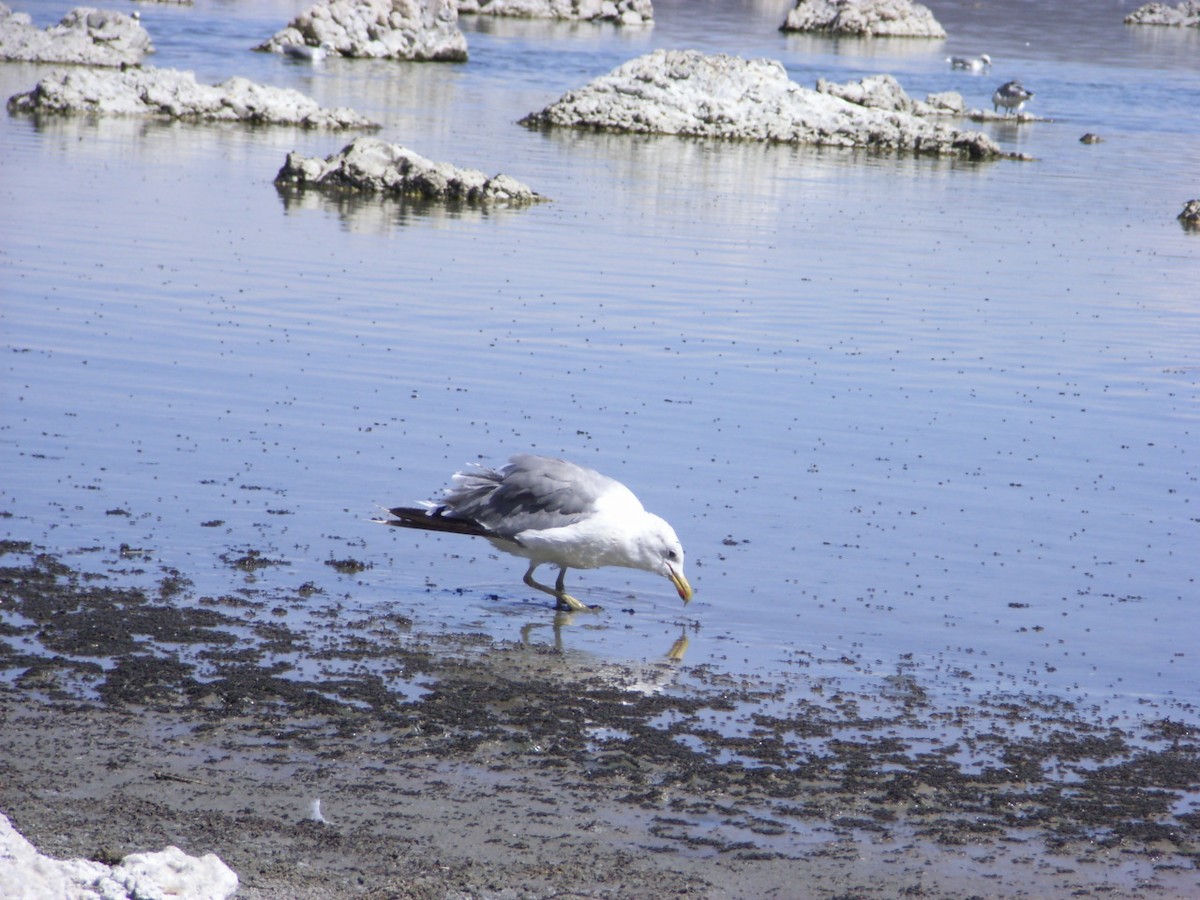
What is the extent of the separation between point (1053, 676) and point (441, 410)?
6.39 metres

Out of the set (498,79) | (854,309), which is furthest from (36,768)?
(498,79)

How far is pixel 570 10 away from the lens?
8575cm

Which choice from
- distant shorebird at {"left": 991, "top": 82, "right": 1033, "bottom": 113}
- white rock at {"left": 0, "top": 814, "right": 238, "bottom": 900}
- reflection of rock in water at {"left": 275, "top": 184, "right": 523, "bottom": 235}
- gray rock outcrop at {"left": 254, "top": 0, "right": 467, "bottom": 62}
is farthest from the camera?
gray rock outcrop at {"left": 254, "top": 0, "right": 467, "bottom": 62}

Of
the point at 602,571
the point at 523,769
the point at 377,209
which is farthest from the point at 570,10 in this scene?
the point at 523,769

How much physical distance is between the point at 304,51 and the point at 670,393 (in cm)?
4302

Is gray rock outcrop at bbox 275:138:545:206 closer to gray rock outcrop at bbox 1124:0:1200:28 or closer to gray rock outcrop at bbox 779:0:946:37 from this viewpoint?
gray rock outcrop at bbox 779:0:946:37

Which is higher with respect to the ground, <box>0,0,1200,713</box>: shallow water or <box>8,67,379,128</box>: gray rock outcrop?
<box>8,67,379,128</box>: gray rock outcrop

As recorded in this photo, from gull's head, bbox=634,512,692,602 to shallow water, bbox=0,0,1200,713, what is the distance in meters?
0.28

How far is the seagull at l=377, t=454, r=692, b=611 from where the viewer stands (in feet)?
30.5

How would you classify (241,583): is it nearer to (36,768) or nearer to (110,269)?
(36,768)

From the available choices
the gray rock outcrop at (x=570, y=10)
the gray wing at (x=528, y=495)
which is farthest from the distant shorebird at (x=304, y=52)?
the gray wing at (x=528, y=495)

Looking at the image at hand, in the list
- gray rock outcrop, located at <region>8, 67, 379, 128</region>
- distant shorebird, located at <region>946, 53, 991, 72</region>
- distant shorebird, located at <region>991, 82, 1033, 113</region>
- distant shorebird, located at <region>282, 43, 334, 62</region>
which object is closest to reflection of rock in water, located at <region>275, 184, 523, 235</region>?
gray rock outcrop, located at <region>8, 67, 379, 128</region>

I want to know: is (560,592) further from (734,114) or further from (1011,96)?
(1011,96)

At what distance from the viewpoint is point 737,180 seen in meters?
30.8
